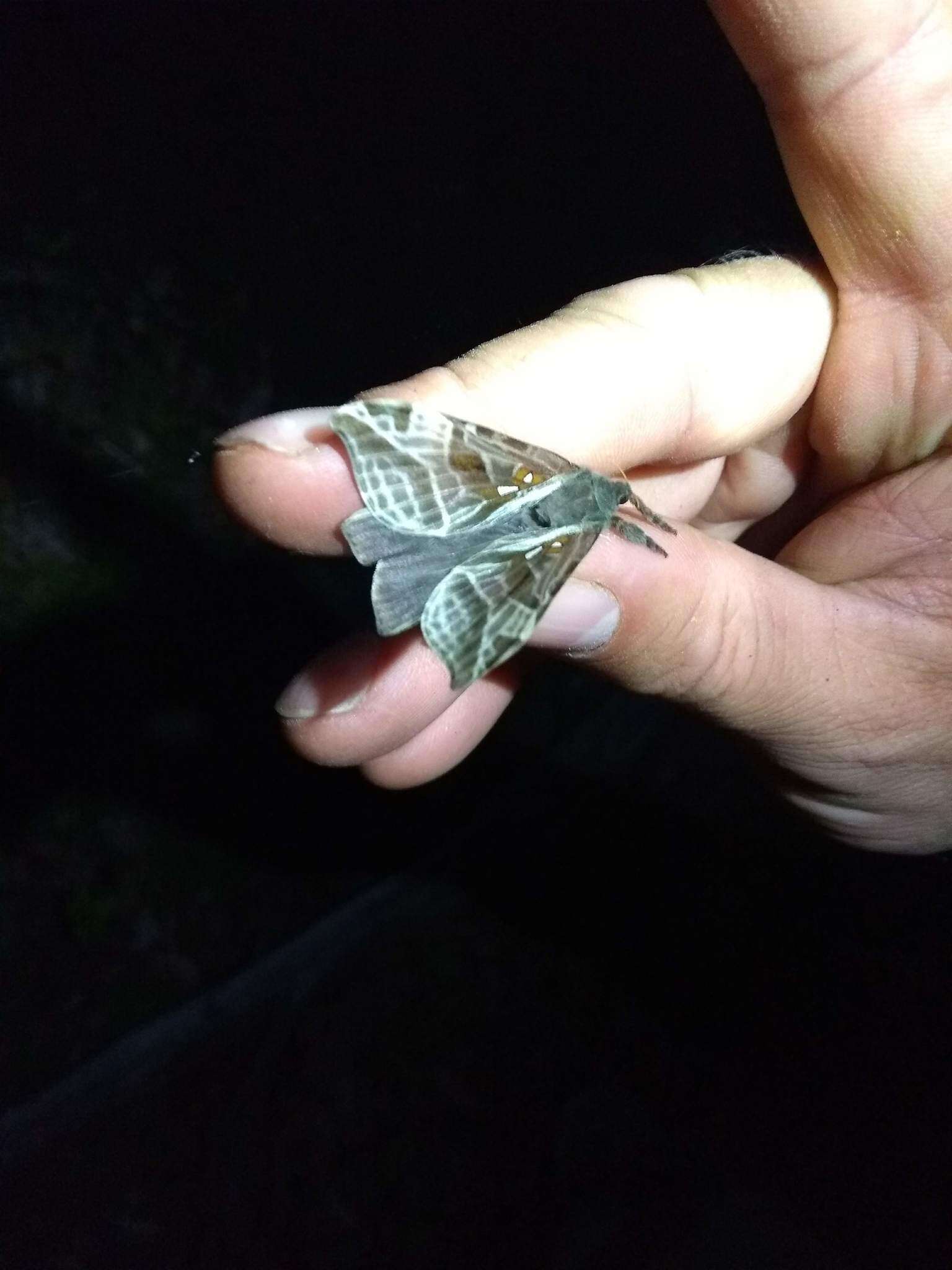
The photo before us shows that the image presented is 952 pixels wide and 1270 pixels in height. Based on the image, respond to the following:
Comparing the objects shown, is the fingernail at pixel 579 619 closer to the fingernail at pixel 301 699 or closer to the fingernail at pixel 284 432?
the fingernail at pixel 284 432

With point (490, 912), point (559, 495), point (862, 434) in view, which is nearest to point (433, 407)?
point (559, 495)

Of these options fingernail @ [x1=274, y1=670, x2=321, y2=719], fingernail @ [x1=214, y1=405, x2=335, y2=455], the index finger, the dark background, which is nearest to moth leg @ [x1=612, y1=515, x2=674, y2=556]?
the index finger

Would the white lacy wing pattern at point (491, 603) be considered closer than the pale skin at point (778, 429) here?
Yes

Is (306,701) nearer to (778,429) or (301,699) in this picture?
(301,699)

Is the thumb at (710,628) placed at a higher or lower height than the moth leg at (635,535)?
lower

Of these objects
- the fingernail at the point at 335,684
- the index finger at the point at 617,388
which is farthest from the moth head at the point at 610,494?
the fingernail at the point at 335,684

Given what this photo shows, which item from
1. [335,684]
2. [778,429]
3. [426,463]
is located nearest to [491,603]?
[426,463]

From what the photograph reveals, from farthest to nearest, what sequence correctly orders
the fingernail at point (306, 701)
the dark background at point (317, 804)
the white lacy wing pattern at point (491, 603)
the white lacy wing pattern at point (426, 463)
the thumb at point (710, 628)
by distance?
1. the dark background at point (317, 804)
2. the fingernail at point (306, 701)
3. the thumb at point (710, 628)
4. the white lacy wing pattern at point (426, 463)
5. the white lacy wing pattern at point (491, 603)

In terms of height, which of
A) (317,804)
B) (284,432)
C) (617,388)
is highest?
(284,432)
